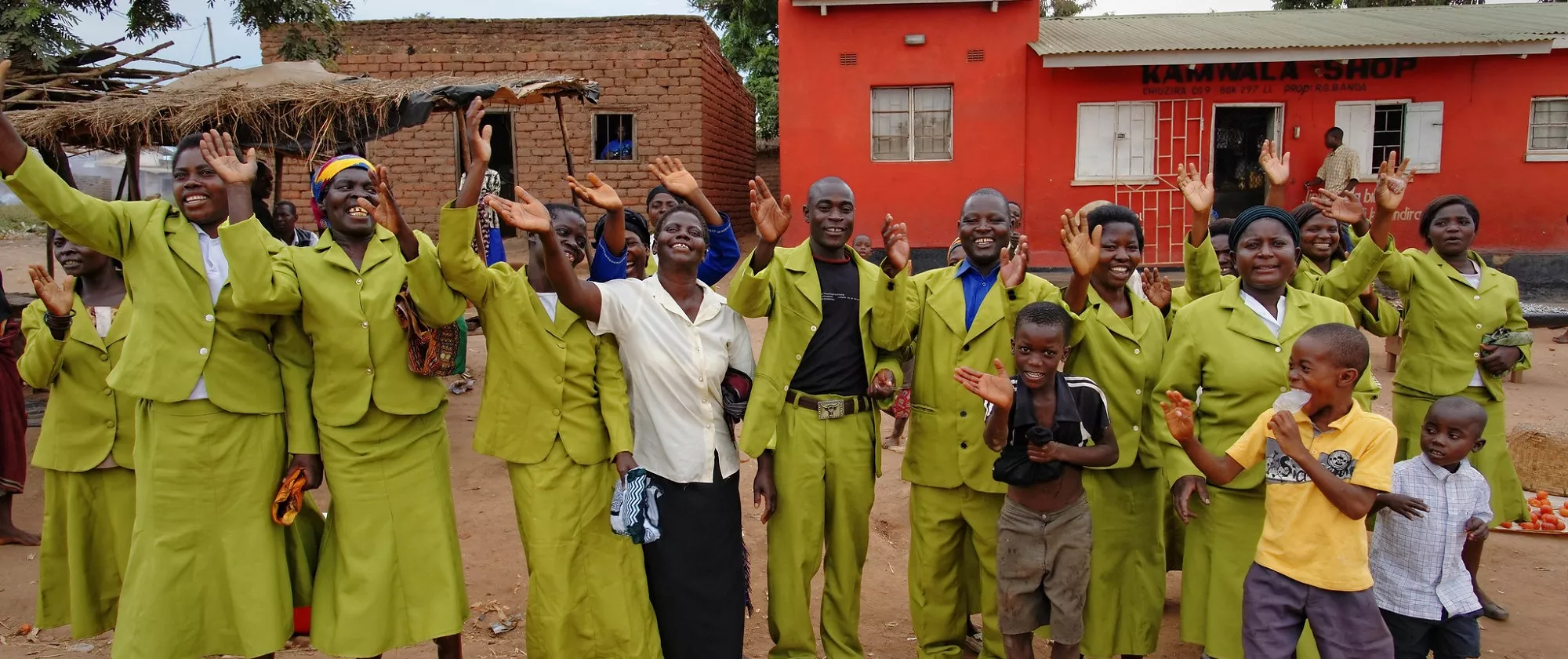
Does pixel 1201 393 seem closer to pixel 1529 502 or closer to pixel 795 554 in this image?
pixel 795 554

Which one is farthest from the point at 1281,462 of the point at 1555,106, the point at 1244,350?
the point at 1555,106

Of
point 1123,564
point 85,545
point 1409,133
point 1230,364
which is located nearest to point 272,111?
point 85,545

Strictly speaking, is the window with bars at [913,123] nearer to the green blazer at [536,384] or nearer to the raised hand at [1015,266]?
the raised hand at [1015,266]

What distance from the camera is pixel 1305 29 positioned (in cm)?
1332

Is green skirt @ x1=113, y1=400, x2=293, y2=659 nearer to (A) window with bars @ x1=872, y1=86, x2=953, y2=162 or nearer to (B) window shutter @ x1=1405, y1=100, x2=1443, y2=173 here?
(A) window with bars @ x1=872, y1=86, x2=953, y2=162

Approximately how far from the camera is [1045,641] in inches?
163

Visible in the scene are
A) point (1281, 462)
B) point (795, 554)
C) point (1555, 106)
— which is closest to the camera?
point (1281, 462)

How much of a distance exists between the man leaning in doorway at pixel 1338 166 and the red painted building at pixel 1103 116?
0.41 m

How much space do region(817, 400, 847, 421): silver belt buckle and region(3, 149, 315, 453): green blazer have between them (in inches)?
71.5

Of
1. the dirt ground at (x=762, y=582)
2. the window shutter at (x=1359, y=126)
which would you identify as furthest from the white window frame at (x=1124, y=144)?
the dirt ground at (x=762, y=582)

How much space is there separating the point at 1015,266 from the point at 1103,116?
34.4 feet

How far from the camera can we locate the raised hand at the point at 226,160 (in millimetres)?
2844

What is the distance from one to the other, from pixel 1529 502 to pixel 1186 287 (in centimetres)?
320

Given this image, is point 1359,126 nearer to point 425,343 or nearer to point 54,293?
point 425,343
